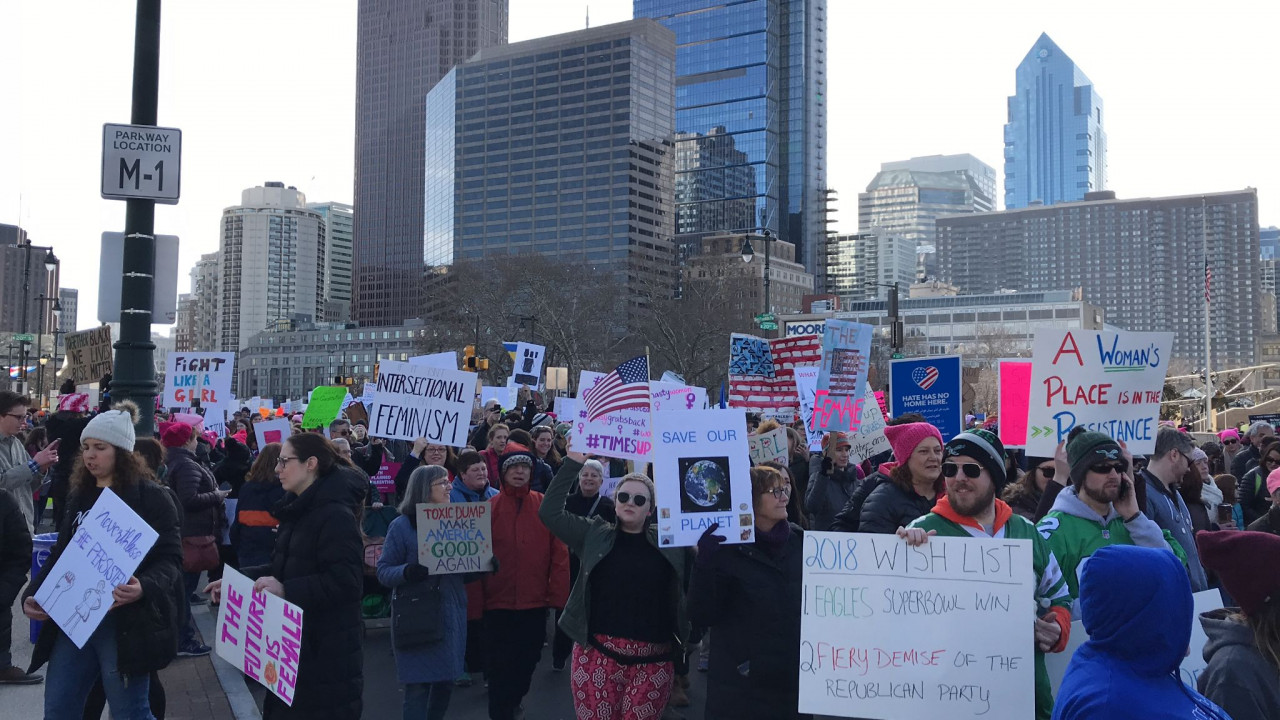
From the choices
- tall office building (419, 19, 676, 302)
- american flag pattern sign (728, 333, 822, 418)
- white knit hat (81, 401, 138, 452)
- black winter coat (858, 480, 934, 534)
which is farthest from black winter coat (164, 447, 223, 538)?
tall office building (419, 19, 676, 302)

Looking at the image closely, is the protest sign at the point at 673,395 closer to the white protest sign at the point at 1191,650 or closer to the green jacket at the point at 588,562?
the green jacket at the point at 588,562

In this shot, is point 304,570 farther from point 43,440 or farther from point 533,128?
point 533,128

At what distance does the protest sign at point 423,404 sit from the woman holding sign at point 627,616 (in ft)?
13.4

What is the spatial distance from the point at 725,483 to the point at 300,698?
7.14 feet

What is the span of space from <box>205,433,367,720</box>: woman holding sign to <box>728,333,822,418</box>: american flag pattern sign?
8.31m

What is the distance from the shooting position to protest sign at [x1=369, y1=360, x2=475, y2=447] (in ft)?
31.3

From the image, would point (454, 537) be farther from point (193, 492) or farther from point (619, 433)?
point (193, 492)

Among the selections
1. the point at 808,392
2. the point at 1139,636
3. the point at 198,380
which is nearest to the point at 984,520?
the point at 1139,636

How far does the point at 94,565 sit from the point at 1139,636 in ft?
15.2

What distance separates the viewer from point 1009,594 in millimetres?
4004

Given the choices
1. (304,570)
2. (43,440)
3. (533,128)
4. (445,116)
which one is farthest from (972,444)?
(445,116)

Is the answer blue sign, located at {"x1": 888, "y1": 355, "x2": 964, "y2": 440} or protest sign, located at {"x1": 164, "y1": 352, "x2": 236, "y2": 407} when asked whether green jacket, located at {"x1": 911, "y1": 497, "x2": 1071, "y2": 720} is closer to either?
blue sign, located at {"x1": 888, "y1": 355, "x2": 964, "y2": 440}

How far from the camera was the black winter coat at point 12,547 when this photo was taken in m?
6.68

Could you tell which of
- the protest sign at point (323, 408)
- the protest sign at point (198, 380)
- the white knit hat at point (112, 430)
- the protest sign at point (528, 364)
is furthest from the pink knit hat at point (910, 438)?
the protest sign at point (528, 364)
